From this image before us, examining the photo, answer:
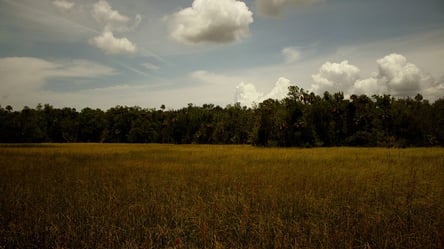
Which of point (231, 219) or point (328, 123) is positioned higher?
point (328, 123)

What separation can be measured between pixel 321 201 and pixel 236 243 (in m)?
3.54

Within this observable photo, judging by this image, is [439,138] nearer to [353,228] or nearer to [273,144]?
[273,144]

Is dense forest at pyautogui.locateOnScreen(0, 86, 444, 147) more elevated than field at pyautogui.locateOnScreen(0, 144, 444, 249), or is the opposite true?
dense forest at pyautogui.locateOnScreen(0, 86, 444, 147)

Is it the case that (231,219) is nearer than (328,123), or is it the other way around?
(231,219)

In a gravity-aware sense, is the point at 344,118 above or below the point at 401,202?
above

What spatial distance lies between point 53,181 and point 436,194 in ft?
45.3

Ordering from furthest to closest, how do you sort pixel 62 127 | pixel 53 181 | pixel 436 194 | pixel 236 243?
pixel 62 127 < pixel 53 181 < pixel 436 194 < pixel 236 243

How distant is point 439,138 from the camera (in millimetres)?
44062

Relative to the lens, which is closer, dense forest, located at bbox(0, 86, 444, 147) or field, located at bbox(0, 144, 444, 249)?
field, located at bbox(0, 144, 444, 249)

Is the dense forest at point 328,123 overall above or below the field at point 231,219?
above

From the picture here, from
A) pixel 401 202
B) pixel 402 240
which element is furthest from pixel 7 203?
pixel 401 202

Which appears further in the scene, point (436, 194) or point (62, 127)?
point (62, 127)

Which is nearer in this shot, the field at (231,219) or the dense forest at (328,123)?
the field at (231,219)

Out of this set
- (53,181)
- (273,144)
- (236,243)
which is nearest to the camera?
(236,243)
